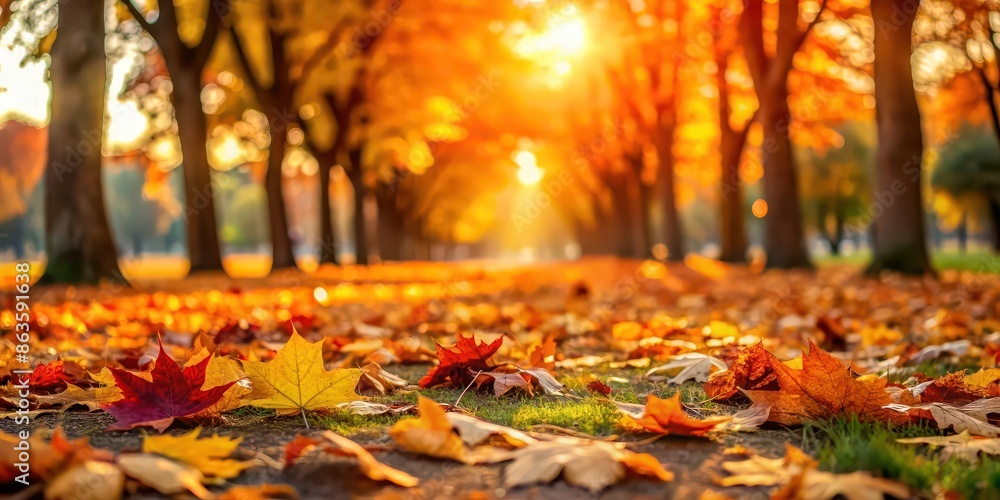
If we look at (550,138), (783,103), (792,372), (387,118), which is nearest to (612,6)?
(783,103)

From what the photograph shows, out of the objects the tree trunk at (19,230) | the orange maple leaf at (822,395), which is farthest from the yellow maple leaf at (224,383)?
the tree trunk at (19,230)

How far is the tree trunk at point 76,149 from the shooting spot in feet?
32.0

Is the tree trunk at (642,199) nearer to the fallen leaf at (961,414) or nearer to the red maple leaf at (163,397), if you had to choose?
the fallen leaf at (961,414)

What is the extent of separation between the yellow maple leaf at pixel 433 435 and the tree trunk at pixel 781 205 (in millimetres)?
15231

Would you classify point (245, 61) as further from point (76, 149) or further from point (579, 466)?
point (579, 466)

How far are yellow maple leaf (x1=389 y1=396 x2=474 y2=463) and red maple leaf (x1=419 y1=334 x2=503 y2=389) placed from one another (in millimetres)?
925

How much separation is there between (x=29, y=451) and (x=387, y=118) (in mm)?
20467

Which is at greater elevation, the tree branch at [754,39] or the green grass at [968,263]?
the tree branch at [754,39]

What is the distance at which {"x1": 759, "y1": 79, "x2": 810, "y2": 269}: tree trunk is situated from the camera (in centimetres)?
1638

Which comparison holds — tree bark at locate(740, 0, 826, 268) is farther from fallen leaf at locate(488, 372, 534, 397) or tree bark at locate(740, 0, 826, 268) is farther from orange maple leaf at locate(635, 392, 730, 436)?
orange maple leaf at locate(635, 392, 730, 436)

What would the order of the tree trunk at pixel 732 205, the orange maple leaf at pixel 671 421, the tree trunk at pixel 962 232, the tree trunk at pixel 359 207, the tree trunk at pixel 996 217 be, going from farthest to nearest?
the tree trunk at pixel 962 232 < the tree trunk at pixel 996 217 < the tree trunk at pixel 359 207 < the tree trunk at pixel 732 205 < the orange maple leaf at pixel 671 421

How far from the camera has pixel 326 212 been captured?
23.3m

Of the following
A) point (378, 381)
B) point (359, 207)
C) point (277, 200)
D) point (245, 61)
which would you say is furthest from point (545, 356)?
point (359, 207)

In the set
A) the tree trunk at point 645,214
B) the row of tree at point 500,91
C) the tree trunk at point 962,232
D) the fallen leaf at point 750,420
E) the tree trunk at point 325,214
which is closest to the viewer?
the fallen leaf at point 750,420
